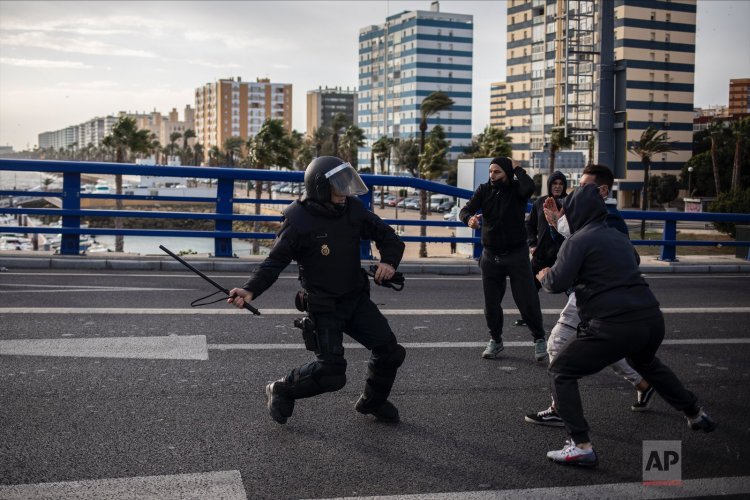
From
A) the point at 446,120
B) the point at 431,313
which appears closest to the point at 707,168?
the point at 446,120

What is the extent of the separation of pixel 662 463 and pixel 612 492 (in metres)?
0.60

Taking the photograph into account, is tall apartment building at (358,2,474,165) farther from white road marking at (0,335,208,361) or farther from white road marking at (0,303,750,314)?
white road marking at (0,335,208,361)

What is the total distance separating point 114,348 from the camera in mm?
7348

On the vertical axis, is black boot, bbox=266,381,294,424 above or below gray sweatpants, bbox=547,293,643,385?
below

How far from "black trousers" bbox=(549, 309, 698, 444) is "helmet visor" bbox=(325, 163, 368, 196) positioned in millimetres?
1590

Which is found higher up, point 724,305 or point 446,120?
point 446,120

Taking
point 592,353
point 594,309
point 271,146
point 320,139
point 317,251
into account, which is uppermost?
point 320,139

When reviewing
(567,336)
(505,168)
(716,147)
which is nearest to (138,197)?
(505,168)

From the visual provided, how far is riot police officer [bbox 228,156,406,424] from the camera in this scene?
5188 mm

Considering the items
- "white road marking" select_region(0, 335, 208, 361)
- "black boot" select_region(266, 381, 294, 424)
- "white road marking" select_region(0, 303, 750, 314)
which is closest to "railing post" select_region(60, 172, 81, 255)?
"white road marking" select_region(0, 303, 750, 314)

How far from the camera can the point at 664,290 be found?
1255 cm

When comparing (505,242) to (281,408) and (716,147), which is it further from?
(716,147)

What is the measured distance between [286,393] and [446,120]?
167m

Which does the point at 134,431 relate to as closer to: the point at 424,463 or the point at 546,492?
the point at 424,463
